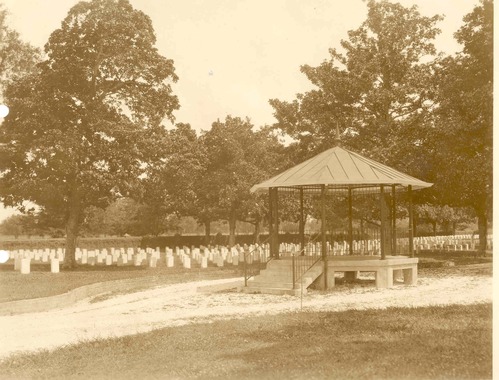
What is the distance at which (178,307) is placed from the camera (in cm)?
1648

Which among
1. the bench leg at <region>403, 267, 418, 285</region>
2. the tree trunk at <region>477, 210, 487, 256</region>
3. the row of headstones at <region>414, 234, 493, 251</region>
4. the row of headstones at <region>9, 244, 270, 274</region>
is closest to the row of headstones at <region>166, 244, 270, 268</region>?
the row of headstones at <region>9, 244, 270, 274</region>

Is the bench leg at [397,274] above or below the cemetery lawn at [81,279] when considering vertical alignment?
above

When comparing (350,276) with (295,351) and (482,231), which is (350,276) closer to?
(295,351)

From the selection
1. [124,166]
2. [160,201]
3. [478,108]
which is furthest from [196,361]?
[160,201]

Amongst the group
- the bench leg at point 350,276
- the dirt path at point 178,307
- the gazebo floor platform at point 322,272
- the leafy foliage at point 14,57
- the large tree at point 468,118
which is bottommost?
the dirt path at point 178,307

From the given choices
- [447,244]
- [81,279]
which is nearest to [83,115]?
[81,279]

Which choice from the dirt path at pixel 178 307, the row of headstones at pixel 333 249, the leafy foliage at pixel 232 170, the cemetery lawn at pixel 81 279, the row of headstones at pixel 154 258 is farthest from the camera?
the leafy foliage at pixel 232 170

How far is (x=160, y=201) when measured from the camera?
32.0 meters

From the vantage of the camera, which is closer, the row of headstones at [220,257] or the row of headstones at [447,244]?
the row of headstones at [220,257]

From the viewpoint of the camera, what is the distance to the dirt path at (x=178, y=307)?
42.1 ft

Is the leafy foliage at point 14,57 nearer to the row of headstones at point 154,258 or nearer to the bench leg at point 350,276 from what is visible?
the row of headstones at point 154,258

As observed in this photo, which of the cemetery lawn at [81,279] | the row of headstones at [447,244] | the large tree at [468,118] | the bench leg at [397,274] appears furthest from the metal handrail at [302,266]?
the row of headstones at [447,244]

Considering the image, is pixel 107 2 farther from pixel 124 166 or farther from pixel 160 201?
pixel 160 201

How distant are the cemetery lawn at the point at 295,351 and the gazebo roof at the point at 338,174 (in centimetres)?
684
